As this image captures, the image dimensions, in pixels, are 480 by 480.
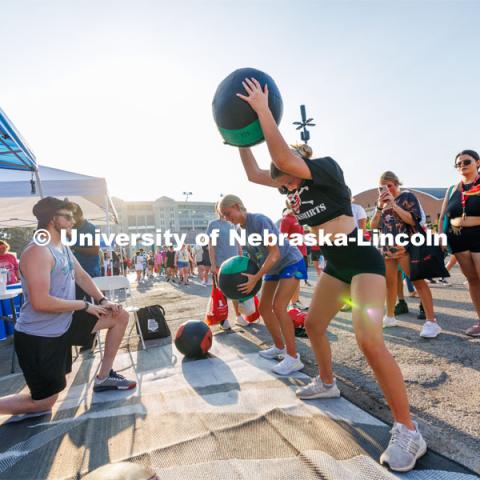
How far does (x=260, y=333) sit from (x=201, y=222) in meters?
108

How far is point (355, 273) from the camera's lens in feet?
6.91

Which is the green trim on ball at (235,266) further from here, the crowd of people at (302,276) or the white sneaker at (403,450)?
the white sneaker at (403,450)

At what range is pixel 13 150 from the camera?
570cm

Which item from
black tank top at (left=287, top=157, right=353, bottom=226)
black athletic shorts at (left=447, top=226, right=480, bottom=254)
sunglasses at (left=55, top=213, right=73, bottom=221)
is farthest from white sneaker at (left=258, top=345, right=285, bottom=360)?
sunglasses at (left=55, top=213, right=73, bottom=221)

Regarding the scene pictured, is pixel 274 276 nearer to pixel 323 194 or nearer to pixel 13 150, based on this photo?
pixel 323 194

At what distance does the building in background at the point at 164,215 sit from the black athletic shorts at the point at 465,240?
94.6 metres

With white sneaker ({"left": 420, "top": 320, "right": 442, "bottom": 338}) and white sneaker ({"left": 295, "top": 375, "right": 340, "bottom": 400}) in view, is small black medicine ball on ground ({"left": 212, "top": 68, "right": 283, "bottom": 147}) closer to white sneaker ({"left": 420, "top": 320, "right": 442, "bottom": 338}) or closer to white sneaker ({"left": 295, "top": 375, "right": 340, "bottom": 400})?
white sneaker ({"left": 295, "top": 375, "right": 340, "bottom": 400})

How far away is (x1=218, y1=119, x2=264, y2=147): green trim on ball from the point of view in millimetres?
2078

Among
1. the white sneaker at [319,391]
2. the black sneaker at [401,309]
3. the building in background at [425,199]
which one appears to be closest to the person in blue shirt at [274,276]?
the white sneaker at [319,391]

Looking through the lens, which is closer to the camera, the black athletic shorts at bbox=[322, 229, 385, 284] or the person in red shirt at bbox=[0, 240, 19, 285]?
the black athletic shorts at bbox=[322, 229, 385, 284]

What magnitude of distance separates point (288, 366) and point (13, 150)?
18.9ft

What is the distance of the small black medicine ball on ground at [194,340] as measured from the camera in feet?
12.5

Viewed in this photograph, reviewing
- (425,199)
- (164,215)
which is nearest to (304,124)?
(425,199)

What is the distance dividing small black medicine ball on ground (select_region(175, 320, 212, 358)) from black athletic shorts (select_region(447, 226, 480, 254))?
3.10 meters
